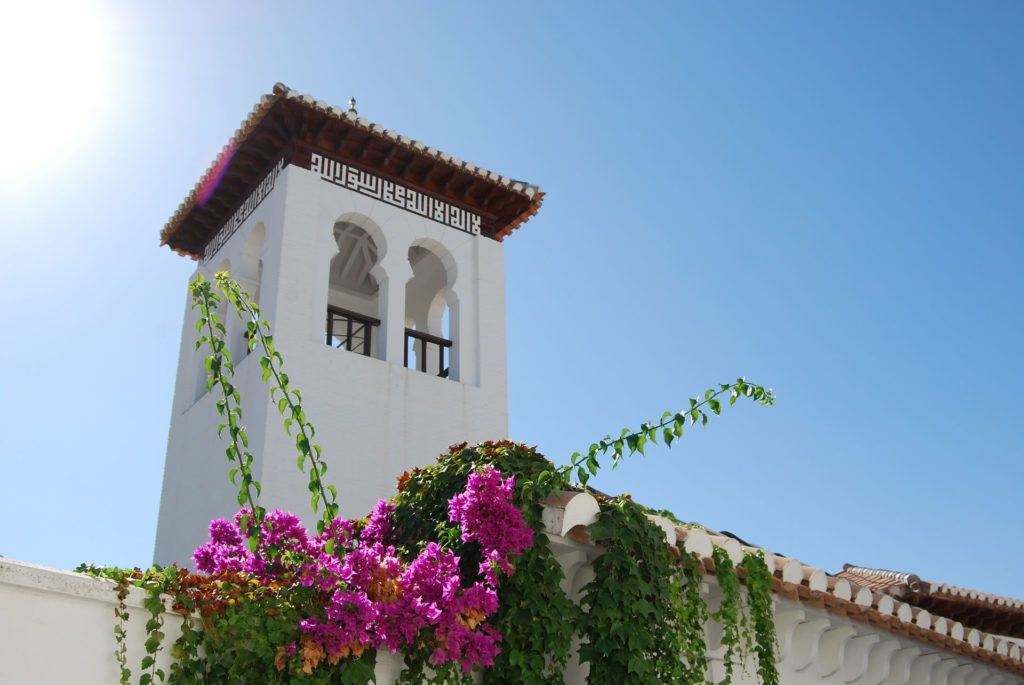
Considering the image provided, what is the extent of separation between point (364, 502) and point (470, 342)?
2615mm

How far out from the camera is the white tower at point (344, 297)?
9227 millimetres

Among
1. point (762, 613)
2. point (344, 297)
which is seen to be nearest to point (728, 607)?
point (762, 613)

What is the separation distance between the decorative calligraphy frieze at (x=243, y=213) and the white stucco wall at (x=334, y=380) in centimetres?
17

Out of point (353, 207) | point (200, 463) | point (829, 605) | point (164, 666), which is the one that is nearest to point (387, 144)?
point (353, 207)

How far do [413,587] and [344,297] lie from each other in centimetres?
817

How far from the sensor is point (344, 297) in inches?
484

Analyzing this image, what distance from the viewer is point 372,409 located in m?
9.54

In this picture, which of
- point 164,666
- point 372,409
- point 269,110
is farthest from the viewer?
point 269,110

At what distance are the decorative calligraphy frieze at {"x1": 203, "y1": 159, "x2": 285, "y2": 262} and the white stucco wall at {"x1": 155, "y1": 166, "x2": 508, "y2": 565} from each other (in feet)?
0.56

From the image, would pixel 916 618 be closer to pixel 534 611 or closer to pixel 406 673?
pixel 534 611

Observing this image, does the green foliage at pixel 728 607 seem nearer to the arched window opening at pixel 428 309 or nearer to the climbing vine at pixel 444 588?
the climbing vine at pixel 444 588

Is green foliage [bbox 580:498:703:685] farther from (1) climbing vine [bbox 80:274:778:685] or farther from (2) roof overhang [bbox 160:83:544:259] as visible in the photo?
(2) roof overhang [bbox 160:83:544:259]

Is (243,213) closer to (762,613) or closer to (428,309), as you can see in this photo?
(428,309)

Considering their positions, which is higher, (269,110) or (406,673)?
(269,110)
